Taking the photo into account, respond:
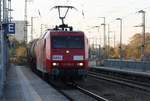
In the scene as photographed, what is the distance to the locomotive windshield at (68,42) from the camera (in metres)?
27.7

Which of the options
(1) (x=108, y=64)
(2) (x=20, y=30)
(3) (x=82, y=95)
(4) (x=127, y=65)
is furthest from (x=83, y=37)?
(2) (x=20, y=30)

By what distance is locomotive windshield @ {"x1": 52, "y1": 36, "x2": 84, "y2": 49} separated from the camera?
27.7 m

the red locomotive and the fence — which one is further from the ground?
the red locomotive

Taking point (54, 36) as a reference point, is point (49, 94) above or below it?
below

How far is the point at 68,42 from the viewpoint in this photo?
27.9 meters

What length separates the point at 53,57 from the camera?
27.1 meters

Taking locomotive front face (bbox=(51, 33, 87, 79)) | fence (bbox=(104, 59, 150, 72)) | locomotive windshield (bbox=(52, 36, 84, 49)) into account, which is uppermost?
locomotive windshield (bbox=(52, 36, 84, 49))

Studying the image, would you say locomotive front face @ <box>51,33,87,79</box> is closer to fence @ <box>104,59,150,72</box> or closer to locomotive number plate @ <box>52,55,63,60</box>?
locomotive number plate @ <box>52,55,63,60</box>

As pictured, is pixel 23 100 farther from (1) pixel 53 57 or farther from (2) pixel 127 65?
(2) pixel 127 65

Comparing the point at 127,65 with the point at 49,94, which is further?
the point at 127,65

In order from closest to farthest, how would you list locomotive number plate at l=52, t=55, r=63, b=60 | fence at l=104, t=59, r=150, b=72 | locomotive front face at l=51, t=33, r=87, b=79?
locomotive front face at l=51, t=33, r=87, b=79, locomotive number plate at l=52, t=55, r=63, b=60, fence at l=104, t=59, r=150, b=72

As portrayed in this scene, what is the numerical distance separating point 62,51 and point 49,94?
576 centimetres

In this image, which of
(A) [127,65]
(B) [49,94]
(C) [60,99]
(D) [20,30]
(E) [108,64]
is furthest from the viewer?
(D) [20,30]

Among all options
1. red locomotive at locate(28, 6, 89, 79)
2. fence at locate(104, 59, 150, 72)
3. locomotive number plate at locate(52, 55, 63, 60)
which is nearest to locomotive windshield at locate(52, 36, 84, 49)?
red locomotive at locate(28, 6, 89, 79)
